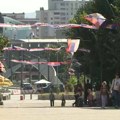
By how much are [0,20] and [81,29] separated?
53258 mm

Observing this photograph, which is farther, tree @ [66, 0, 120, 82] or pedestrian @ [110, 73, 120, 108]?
tree @ [66, 0, 120, 82]

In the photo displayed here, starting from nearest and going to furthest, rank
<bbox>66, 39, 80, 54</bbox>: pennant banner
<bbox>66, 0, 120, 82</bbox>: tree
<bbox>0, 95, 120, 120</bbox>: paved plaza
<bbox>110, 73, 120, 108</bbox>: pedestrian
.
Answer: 1. <bbox>0, 95, 120, 120</bbox>: paved plaza
2. <bbox>110, 73, 120, 108</bbox>: pedestrian
3. <bbox>66, 0, 120, 82</bbox>: tree
4. <bbox>66, 39, 80, 54</bbox>: pennant banner

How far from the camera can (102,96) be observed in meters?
25.0

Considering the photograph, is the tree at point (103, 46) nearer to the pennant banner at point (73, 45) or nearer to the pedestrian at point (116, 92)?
the pennant banner at point (73, 45)

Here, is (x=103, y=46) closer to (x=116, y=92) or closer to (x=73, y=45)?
(x=73, y=45)

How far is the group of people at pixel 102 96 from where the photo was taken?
2391 cm

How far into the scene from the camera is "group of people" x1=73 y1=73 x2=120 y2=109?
2391 centimetres

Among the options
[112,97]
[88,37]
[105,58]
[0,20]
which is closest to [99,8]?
[88,37]

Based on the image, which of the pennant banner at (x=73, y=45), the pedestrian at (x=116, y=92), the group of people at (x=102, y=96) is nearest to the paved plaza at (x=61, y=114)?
the pedestrian at (x=116, y=92)

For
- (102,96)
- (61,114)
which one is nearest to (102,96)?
(102,96)

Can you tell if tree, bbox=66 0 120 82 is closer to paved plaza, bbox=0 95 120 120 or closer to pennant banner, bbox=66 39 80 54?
pennant banner, bbox=66 39 80 54

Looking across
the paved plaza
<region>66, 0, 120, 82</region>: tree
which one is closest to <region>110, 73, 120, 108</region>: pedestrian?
the paved plaza

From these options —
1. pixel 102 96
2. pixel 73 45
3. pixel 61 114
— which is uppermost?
pixel 73 45

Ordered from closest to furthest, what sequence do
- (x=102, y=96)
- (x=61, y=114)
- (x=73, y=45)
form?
1. (x=61, y=114)
2. (x=102, y=96)
3. (x=73, y=45)
